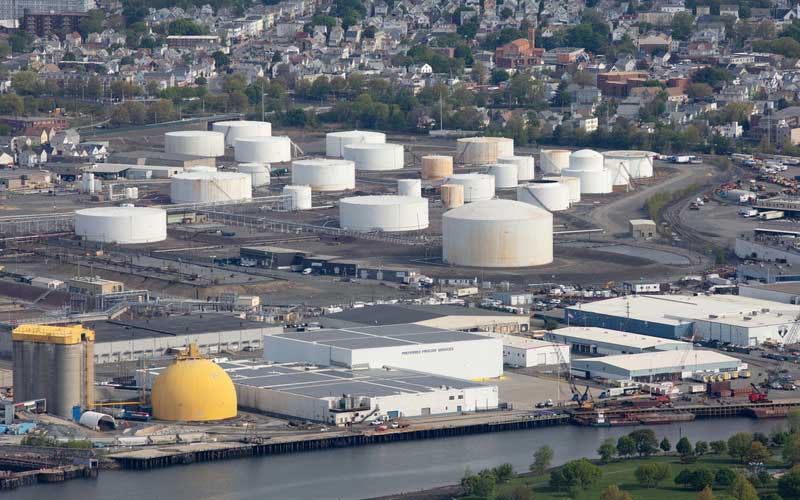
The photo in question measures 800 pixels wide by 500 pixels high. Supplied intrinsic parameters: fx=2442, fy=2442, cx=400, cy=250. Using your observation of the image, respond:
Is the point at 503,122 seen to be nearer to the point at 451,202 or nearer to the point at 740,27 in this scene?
the point at 451,202

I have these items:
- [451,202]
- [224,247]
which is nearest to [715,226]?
[451,202]

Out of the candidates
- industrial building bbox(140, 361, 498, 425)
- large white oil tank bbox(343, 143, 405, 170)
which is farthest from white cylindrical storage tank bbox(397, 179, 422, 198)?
industrial building bbox(140, 361, 498, 425)

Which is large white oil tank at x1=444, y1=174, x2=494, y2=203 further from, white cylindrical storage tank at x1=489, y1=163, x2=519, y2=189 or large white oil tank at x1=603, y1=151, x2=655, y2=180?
large white oil tank at x1=603, y1=151, x2=655, y2=180

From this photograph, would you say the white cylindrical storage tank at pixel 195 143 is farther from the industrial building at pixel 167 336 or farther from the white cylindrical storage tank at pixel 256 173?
the industrial building at pixel 167 336

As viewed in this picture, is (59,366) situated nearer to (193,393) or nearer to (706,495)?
(193,393)

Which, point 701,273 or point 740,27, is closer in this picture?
point 701,273

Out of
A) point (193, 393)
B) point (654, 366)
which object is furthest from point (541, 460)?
point (654, 366)
